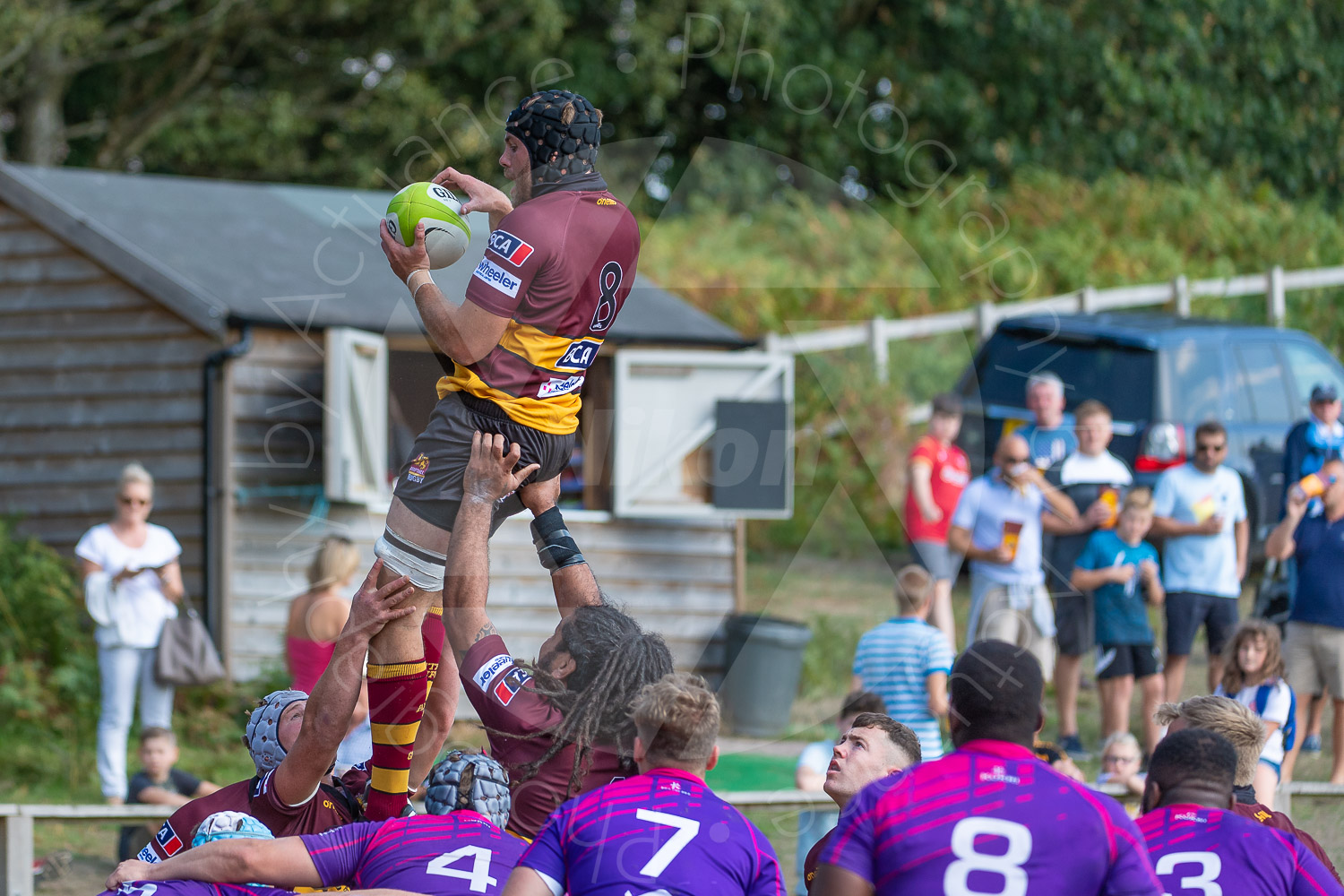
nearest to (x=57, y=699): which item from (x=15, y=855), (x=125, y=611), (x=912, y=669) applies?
(x=125, y=611)

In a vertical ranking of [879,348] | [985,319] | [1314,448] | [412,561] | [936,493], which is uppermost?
[985,319]

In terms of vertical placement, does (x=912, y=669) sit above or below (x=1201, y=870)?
above

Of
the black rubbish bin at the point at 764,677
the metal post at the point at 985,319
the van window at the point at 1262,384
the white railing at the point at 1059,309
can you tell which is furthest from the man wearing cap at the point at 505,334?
the metal post at the point at 985,319

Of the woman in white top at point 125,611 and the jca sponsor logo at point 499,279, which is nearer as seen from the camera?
the jca sponsor logo at point 499,279

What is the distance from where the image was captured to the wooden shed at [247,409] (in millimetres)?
A: 9438

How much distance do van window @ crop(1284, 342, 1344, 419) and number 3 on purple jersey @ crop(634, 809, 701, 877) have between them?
27.9 feet

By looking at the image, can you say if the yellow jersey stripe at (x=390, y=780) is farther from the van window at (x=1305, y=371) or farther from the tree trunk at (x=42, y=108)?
the tree trunk at (x=42, y=108)

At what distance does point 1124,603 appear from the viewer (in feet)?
24.6

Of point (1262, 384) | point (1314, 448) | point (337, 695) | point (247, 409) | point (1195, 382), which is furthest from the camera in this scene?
point (1262, 384)

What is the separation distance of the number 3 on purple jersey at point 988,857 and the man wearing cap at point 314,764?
1.62 metres

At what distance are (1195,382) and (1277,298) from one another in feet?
18.8

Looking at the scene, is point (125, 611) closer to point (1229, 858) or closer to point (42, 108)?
point (1229, 858)

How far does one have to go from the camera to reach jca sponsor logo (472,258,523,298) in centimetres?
368

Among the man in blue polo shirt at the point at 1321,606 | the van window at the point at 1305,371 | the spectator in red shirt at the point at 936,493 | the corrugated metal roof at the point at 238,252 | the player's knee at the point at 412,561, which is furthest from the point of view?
the van window at the point at 1305,371
